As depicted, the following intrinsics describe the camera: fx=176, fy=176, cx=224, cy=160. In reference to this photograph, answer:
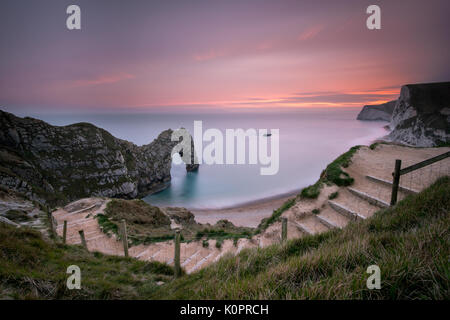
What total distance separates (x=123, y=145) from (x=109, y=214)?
34.2 m

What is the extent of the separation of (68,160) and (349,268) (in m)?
43.3

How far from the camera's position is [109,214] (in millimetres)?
12852

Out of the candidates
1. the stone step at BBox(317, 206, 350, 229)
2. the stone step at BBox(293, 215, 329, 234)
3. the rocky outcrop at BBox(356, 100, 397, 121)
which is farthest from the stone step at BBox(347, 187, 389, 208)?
the rocky outcrop at BBox(356, 100, 397, 121)

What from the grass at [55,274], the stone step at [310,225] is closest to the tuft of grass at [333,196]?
the stone step at [310,225]

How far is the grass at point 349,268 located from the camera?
1.73 metres

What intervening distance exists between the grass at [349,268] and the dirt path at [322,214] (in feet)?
9.40

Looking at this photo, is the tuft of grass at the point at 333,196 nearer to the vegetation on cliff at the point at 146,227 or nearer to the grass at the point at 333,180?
the grass at the point at 333,180

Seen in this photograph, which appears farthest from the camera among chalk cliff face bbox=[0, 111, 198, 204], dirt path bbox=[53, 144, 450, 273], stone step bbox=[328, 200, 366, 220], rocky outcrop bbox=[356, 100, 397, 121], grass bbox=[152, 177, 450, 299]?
rocky outcrop bbox=[356, 100, 397, 121]

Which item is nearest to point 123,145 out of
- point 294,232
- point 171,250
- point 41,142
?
point 41,142

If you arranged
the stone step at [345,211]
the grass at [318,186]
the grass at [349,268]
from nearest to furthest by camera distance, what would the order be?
1. the grass at [349,268]
2. the stone step at [345,211]
3. the grass at [318,186]

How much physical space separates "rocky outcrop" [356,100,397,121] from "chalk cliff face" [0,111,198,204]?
161 m

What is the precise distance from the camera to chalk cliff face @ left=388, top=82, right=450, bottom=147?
4556 centimetres

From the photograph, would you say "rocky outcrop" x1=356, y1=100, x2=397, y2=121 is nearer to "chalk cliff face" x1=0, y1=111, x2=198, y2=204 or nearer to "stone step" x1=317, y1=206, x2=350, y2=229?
"stone step" x1=317, y1=206, x2=350, y2=229
